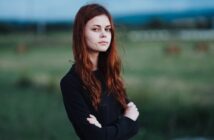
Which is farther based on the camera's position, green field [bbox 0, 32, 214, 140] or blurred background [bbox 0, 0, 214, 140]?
blurred background [bbox 0, 0, 214, 140]

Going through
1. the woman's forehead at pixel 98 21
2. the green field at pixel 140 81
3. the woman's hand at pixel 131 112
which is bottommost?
the green field at pixel 140 81

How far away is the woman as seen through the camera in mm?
2275

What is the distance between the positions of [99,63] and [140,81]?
14.3 ft

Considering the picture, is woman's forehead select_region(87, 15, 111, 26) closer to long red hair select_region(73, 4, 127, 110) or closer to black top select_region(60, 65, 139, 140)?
long red hair select_region(73, 4, 127, 110)

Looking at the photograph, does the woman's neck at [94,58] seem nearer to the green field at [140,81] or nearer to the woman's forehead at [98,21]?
the woman's forehead at [98,21]

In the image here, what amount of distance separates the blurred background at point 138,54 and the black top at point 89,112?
3.86 metres

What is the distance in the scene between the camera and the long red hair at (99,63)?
2295 mm

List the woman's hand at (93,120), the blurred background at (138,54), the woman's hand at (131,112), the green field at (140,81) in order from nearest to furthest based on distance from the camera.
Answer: the woman's hand at (93,120) < the woman's hand at (131,112) < the green field at (140,81) < the blurred background at (138,54)

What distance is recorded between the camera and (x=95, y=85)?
2305 millimetres

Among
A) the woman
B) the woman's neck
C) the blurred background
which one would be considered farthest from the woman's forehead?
the blurred background

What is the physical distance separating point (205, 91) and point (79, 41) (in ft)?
14.5

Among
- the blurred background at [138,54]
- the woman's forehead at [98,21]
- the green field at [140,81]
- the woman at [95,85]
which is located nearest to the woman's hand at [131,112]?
the woman at [95,85]

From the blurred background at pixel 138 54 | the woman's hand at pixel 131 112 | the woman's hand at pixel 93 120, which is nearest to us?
the woman's hand at pixel 93 120

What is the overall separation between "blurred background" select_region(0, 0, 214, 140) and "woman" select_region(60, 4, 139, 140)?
150 inches
